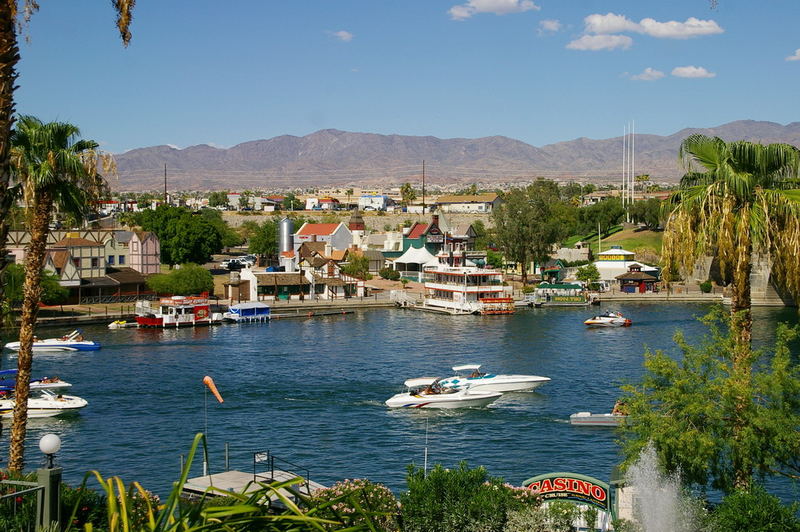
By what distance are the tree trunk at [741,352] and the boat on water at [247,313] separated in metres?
63.4

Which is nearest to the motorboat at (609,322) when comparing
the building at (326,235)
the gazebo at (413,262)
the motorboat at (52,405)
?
the gazebo at (413,262)

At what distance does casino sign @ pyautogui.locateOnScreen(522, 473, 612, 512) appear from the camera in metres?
20.7

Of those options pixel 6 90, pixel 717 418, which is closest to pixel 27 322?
pixel 6 90

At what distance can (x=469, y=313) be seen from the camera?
85.0 metres

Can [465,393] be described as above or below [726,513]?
below

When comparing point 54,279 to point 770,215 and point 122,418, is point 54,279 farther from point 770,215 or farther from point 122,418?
point 770,215

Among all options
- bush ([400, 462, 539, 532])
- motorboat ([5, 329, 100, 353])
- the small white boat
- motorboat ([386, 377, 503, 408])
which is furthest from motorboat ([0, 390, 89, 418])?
bush ([400, 462, 539, 532])

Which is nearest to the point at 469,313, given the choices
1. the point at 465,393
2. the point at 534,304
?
the point at 534,304

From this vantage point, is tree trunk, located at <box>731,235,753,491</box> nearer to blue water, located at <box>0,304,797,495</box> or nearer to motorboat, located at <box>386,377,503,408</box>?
blue water, located at <box>0,304,797,495</box>

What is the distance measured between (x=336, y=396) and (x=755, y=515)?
103ft

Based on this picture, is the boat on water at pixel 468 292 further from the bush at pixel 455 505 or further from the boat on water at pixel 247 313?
the bush at pixel 455 505

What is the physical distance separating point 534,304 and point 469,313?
8685mm

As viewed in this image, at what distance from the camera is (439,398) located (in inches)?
1693

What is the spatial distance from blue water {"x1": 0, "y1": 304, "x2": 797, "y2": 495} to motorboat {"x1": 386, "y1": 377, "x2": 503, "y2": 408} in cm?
52
